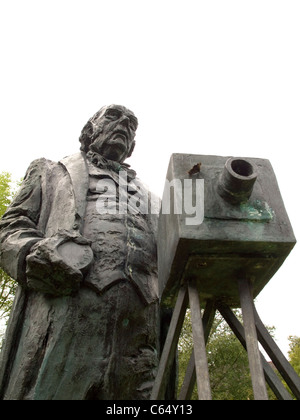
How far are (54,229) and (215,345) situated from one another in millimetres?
12446

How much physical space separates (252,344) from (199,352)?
10.8 inches

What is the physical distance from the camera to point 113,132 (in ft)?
13.1

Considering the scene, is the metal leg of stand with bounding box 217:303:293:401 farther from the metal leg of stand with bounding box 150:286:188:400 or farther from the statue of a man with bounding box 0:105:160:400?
the statue of a man with bounding box 0:105:160:400

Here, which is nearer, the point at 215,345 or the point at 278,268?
the point at 278,268

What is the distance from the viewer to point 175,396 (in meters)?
3.14

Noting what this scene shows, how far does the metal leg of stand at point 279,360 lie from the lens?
215 cm

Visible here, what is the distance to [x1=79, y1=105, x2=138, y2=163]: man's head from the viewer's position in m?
3.99

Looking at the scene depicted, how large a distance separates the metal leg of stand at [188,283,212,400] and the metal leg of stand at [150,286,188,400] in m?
0.10

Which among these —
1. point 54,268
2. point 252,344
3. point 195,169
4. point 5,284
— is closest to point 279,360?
point 252,344

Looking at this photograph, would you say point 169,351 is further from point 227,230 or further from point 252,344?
point 227,230

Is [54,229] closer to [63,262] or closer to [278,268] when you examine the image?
[63,262]

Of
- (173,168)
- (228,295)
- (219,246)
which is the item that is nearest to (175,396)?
(228,295)
